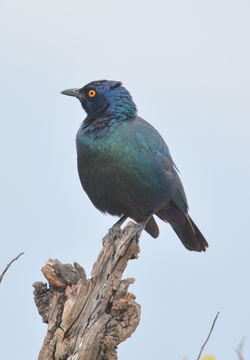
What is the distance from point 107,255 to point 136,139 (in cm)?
187

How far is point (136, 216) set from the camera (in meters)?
7.71

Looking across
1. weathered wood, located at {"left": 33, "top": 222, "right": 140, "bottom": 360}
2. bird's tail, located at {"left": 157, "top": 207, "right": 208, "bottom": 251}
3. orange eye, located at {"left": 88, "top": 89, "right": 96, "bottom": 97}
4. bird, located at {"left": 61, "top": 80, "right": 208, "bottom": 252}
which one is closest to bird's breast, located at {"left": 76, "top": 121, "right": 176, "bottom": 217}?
bird, located at {"left": 61, "top": 80, "right": 208, "bottom": 252}

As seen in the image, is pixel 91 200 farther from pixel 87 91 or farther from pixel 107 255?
pixel 107 255

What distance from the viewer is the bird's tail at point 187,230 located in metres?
8.38

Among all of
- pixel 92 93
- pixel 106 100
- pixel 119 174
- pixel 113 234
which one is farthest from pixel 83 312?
pixel 92 93

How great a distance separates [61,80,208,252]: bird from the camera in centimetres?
734

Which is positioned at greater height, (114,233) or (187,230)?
(187,230)

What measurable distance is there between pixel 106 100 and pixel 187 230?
1.72 meters

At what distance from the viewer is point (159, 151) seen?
304 inches

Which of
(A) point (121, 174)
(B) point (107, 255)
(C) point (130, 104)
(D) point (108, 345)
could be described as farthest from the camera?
(C) point (130, 104)

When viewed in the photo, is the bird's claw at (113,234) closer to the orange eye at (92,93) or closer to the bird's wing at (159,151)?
the bird's wing at (159,151)

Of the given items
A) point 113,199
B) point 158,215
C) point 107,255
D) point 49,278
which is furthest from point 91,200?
point 49,278

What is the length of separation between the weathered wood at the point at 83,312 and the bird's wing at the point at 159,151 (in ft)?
7.08

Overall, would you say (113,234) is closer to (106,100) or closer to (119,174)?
(119,174)
